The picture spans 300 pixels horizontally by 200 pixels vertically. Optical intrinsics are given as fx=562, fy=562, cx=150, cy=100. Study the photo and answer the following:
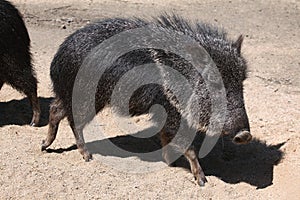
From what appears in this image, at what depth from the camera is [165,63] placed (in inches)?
190

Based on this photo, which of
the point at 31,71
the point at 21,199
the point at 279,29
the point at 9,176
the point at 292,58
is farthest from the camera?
the point at 279,29

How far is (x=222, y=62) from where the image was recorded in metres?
4.86

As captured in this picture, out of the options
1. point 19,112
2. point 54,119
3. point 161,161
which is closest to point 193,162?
point 161,161

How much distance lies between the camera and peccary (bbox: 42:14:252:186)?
188 inches

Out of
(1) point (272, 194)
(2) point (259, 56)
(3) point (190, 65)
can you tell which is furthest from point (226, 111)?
(2) point (259, 56)

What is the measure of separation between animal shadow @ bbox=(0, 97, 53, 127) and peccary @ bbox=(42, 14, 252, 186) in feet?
3.57

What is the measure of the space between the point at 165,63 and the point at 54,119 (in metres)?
1.29

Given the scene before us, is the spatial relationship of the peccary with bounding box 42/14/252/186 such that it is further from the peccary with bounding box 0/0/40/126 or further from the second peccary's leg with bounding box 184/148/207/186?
the peccary with bounding box 0/0/40/126

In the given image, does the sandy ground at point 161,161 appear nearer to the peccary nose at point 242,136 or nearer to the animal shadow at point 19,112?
the animal shadow at point 19,112

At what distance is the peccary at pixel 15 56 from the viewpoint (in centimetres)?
580

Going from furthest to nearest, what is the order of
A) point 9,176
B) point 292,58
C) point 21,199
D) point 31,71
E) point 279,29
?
point 279,29 < point 292,58 < point 31,71 < point 9,176 < point 21,199

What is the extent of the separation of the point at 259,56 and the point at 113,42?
408 centimetres

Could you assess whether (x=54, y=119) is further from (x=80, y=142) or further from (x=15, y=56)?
(x=15, y=56)

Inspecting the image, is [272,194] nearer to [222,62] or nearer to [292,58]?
[222,62]
